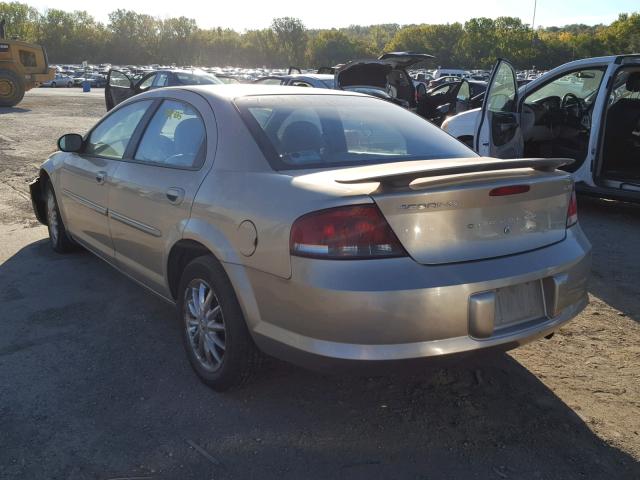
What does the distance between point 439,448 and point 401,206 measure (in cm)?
111

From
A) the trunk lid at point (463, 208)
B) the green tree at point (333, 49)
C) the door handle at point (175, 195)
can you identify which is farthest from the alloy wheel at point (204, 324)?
the green tree at point (333, 49)

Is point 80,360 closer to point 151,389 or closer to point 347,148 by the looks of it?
point 151,389

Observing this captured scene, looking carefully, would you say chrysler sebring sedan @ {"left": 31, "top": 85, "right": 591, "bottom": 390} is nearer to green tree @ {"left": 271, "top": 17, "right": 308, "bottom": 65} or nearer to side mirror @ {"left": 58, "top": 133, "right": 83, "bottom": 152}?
side mirror @ {"left": 58, "top": 133, "right": 83, "bottom": 152}

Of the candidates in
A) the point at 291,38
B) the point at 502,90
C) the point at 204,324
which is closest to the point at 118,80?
the point at 502,90

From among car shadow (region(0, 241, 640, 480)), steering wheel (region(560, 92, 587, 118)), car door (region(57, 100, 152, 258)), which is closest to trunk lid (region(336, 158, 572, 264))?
car shadow (region(0, 241, 640, 480))

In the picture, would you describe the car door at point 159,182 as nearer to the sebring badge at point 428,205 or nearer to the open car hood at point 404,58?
the sebring badge at point 428,205

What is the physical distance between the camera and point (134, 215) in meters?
3.81

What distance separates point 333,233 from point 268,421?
1.04 metres

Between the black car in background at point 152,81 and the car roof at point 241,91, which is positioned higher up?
the car roof at point 241,91

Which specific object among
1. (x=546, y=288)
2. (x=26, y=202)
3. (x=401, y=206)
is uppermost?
(x=401, y=206)

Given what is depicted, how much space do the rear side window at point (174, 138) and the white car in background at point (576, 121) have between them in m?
4.39

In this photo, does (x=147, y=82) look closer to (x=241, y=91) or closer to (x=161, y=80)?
(x=161, y=80)

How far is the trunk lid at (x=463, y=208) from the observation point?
2549mm

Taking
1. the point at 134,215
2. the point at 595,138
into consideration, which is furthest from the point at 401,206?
the point at 595,138
